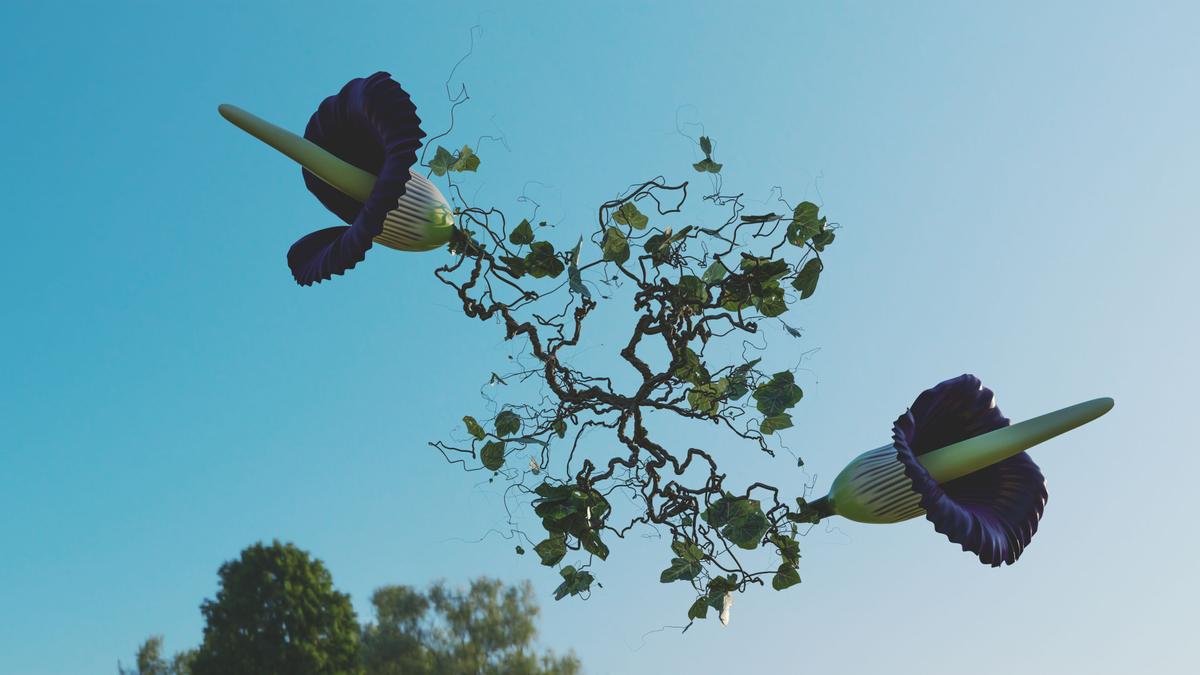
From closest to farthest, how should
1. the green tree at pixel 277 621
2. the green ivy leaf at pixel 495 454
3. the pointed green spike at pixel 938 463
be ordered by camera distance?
the pointed green spike at pixel 938 463
the green ivy leaf at pixel 495 454
the green tree at pixel 277 621

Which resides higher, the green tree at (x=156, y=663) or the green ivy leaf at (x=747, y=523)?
the green tree at (x=156, y=663)

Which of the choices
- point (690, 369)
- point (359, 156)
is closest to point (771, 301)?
point (690, 369)

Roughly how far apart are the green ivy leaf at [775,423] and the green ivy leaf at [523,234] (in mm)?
625

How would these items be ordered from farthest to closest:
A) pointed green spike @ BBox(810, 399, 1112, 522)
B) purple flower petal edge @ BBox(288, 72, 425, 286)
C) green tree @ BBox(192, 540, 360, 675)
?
green tree @ BBox(192, 540, 360, 675)
pointed green spike @ BBox(810, 399, 1112, 522)
purple flower petal edge @ BBox(288, 72, 425, 286)

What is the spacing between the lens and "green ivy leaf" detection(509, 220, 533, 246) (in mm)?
2271

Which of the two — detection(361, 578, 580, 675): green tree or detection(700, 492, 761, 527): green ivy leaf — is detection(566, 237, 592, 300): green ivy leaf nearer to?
detection(700, 492, 761, 527): green ivy leaf

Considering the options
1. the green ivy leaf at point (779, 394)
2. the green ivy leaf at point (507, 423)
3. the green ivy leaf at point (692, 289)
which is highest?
the green ivy leaf at point (692, 289)

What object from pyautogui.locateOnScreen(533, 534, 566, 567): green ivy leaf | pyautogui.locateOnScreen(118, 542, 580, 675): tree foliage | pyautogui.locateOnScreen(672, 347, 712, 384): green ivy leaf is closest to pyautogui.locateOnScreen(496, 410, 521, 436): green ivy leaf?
pyautogui.locateOnScreen(533, 534, 566, 567): green ivy leaf

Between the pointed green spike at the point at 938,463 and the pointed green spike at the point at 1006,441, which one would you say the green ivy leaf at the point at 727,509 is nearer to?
the pointed green spike at the point at 938,463

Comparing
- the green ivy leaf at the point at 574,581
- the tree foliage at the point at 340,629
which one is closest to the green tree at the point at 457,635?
the tree foliage at the point at 340,629

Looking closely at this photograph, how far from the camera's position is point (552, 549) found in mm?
2383

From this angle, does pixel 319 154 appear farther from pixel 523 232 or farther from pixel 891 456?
pixel 891 456

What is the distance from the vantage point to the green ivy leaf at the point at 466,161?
2363 millimetres

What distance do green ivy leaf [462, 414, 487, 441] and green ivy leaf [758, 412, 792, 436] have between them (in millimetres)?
601
